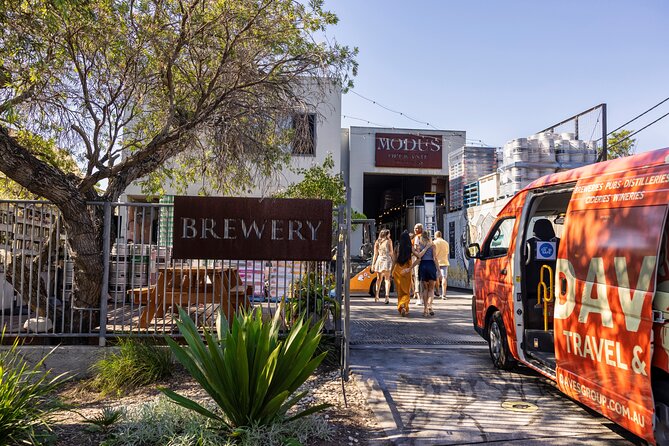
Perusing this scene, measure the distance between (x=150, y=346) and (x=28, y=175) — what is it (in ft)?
9.02

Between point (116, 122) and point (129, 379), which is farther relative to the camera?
point (116, 122)

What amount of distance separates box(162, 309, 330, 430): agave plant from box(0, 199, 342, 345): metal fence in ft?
7.13

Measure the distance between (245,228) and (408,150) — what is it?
18.0 m

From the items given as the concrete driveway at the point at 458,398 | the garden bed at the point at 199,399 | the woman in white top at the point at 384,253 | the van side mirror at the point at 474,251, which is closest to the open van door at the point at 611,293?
the concrete driveway at the point at 458,398

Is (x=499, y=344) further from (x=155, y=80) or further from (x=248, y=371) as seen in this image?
(x=155, y=80)

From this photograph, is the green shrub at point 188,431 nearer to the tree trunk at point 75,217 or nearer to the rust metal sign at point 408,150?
the tree trunk at point 75,217

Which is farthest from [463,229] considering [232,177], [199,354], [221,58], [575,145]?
[199,354]

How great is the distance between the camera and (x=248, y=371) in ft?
12.9

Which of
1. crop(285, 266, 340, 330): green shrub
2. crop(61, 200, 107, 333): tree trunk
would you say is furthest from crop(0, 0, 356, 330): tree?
crop(285, 266, 340, 330): green shrub

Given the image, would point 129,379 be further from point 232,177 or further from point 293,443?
point 232,177

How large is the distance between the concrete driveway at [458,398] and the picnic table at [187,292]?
186 cm

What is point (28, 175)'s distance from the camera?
251 inches

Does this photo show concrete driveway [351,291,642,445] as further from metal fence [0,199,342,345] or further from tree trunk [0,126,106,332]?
tree trunk [0,126,106,332]

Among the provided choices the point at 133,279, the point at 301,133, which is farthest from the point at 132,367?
the point at 301,133
